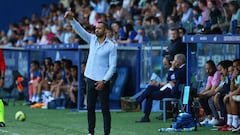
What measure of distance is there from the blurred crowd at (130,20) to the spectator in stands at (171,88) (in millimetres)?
849

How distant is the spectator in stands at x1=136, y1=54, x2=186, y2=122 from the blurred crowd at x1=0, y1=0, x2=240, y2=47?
33.4 inches

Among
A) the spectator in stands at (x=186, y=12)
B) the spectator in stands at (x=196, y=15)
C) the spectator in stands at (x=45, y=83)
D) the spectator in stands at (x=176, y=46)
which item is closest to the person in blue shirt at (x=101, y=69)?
the spectator in stands at (x=176, y=46)

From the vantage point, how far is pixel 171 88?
1508 centimetres

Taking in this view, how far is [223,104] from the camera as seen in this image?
45.5 ft

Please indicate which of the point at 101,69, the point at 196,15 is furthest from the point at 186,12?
the point at 101,69

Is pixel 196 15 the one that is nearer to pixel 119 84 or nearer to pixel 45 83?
pixel 119 84

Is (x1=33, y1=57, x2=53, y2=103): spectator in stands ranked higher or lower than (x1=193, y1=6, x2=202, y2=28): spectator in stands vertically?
lower

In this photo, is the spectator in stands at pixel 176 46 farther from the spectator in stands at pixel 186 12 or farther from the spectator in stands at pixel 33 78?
the spectator in stands at pixel 33 78

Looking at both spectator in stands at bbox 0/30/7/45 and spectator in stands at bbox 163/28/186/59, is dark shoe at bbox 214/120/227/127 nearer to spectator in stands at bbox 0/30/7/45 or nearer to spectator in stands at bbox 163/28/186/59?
spectator in stands at bbox 163/28/186/59

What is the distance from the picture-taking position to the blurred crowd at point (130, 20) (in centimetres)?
1725

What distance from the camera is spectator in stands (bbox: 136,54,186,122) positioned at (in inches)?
586

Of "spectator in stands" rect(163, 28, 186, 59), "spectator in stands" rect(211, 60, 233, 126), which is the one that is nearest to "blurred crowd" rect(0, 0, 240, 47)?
"spectator in stands" rect(163, 28, 186, 59)

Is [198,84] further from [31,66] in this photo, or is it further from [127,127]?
[31,66]

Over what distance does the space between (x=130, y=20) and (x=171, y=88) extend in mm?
6768
